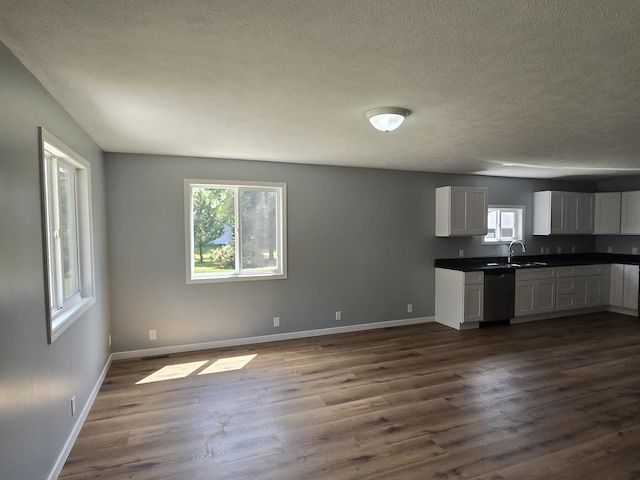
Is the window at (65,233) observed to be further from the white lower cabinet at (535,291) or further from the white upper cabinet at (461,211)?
the white lower cabinet at (535,291)

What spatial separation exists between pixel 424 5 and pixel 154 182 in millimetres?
3639

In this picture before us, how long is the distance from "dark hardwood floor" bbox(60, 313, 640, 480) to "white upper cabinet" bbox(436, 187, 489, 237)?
1816mm

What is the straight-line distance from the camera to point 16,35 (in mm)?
1562

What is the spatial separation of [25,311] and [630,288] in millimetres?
7958

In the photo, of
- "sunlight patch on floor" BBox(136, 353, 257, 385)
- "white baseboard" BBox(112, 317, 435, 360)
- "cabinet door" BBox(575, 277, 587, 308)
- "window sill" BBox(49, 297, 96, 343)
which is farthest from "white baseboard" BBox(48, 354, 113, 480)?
"cabinet door" BBox(575, 277, 587, 308)

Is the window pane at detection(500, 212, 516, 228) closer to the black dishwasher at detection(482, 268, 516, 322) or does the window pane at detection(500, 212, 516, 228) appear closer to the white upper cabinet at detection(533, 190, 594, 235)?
the white upper cabinet at detection(533, 190, 594, 235)

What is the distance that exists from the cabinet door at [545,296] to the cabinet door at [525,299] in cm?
8

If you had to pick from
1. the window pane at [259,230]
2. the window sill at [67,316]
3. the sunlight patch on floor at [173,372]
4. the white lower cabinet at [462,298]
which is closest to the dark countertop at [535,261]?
the white lower cabinet at [462,298]

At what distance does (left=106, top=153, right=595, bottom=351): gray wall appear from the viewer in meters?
4.12

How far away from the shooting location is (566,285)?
19.7 feet

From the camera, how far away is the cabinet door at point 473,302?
5.25 metres

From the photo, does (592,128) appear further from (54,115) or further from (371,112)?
(54,115)

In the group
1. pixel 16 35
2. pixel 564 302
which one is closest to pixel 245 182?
pixel 16 35

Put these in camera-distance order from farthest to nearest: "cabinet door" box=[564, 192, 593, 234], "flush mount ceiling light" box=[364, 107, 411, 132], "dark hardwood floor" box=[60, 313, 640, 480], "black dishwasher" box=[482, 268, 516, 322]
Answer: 1. "cabinet door" box=[564, 192, 593, 234]
2. "black dishwasher" box=[482, 268, 516, 322]
3. "flush mount ceiling light" box=[364, 107, 411, 132]
4. "dark hardwood floor" box=[60, 313, 640, 480]
